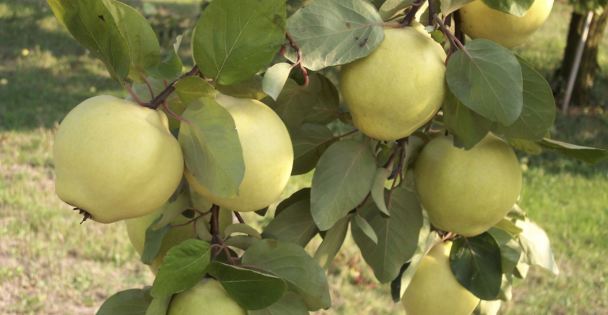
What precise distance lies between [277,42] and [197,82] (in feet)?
0.30

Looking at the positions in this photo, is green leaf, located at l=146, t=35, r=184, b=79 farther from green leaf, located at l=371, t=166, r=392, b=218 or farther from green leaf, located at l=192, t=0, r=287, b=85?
green leaf, located at l=371, t=166, r=392, b=218

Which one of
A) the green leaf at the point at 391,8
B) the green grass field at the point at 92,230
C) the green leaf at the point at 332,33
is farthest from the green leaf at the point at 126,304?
the green grass field at the point at 92,230

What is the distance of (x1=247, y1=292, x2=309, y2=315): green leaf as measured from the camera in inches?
25.4

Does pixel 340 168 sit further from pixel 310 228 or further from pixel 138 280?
pixel 138 280

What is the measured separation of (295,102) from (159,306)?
32 cm

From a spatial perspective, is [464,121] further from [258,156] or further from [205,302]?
[205,302]

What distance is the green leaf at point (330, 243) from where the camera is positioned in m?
0.80

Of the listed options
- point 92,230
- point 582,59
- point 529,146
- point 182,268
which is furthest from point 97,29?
point 582,59

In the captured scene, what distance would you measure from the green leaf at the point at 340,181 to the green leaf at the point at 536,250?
424 millimetres

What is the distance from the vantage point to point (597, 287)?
2.48 metres

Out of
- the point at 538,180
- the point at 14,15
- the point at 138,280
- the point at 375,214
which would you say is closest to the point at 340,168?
the point at 375,214

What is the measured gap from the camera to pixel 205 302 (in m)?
0.61

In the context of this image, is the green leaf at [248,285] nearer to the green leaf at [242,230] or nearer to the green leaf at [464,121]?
the green leaf at [242,230]

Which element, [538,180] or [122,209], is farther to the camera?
[538,180]
